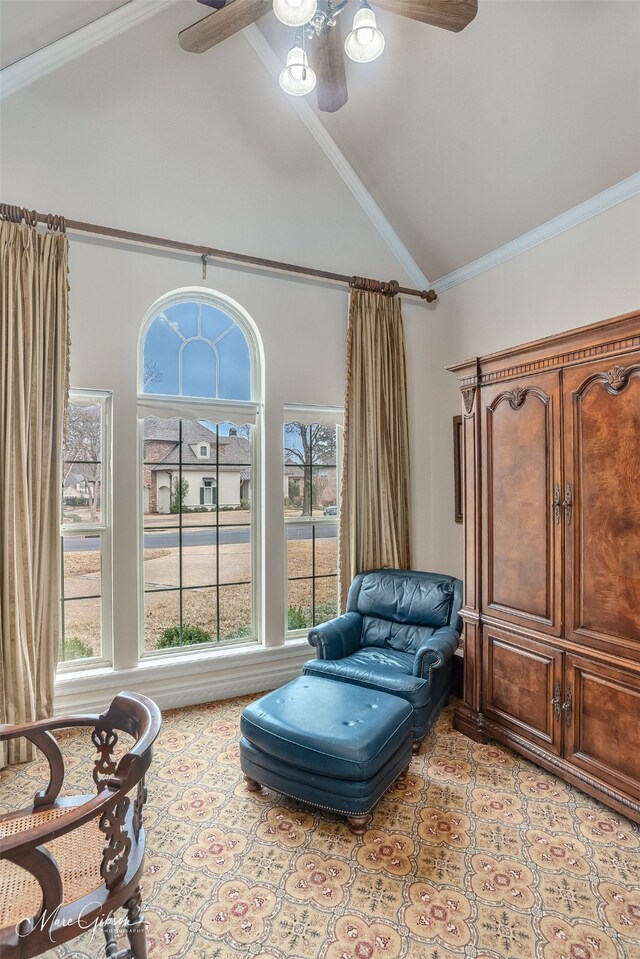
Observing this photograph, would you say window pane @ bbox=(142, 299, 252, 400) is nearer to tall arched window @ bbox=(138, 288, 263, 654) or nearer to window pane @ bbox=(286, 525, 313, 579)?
tall arched window @ bbox=(138, 288, 263, 654)

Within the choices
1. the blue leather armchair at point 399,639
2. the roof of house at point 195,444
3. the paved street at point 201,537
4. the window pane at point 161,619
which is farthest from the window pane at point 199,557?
the blue leather armchair at point 399,639

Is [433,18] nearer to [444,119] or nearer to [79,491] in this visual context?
[444,119]

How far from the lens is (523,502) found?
2.70m

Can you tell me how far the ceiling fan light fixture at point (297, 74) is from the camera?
191cm

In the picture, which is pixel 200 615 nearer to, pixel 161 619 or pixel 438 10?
pixel 161 619

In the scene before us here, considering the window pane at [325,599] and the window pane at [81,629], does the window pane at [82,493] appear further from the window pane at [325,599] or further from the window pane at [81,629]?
the window pane at [325,599]

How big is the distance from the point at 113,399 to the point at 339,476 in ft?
5.76

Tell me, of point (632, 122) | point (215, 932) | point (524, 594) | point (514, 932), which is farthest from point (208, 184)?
point (514, 932)

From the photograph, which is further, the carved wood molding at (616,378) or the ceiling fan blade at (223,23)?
the carved wood molding at (616,378)

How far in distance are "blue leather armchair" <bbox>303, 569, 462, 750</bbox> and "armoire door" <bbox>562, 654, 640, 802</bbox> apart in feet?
2.34

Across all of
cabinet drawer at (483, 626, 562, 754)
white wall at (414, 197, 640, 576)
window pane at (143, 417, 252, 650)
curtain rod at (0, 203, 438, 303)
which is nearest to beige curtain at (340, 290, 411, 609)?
curtain rod at (0, 203, 438, 303)

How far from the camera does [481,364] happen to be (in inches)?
115

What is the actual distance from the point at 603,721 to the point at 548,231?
289cm

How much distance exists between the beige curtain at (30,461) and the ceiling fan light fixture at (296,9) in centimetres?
193
